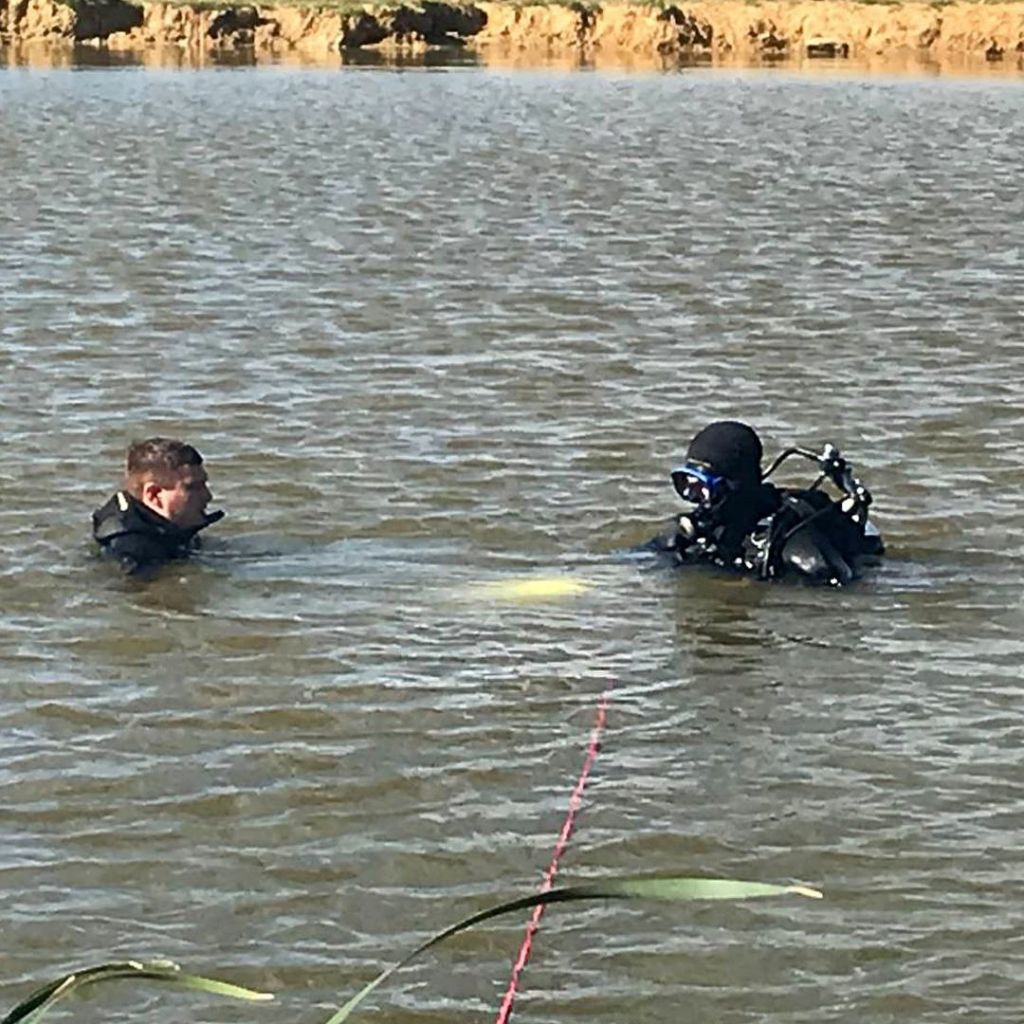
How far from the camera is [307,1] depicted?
67.2 meters

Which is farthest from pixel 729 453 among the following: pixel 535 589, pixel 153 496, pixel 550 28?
pixel 550 28

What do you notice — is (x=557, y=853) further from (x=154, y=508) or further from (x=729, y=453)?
(x=154, y=508)

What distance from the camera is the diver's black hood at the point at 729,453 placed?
8.94m

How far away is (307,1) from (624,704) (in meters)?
61.3

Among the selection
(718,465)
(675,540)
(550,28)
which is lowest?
(675,540)

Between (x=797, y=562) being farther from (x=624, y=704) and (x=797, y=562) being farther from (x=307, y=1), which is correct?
(x=307, y=1)

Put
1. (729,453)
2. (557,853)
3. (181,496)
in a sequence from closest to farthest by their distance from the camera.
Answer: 1. (557,853)
2. (729,453)
3. (181,496)

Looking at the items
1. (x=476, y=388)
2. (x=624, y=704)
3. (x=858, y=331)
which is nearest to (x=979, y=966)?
(x=624, y=704)

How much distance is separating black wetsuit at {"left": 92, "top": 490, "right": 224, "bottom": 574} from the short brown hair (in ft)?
0.49

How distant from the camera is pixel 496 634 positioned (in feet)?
28.3

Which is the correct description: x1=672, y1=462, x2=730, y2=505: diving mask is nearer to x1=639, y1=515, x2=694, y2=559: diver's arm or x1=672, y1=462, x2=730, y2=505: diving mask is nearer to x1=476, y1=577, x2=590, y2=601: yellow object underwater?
x1=639, y1=515, x2=694, y2=559: diver's arm

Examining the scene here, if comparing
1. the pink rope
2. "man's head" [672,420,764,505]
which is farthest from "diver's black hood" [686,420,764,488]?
the pink rope

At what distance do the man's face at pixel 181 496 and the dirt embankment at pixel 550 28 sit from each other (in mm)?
48744

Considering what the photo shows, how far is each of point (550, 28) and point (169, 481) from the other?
179ft
